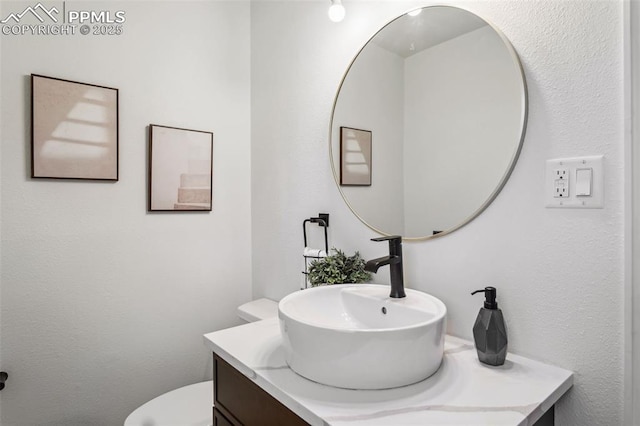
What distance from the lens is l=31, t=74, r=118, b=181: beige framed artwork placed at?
54.9 inches

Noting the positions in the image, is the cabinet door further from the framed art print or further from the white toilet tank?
the framed art print

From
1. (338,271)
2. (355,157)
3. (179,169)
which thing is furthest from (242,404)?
(179,169)

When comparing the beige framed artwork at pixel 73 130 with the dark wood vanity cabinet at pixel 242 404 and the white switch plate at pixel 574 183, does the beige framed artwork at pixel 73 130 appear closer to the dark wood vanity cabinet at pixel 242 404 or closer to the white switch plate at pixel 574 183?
the dark wood vanity cabinet at pixel 242 404

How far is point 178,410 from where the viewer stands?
1483mm

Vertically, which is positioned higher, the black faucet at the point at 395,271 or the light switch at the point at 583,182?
the light switch at the point at 583,182

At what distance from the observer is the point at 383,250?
1330 mm

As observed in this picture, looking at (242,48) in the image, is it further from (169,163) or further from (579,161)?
(579,161)

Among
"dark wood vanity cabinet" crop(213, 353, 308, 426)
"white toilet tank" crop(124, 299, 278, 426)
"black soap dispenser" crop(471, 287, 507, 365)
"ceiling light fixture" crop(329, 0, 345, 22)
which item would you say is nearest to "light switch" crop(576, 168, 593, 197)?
"black soap dispenser" crop(471, 287, 507, 365)

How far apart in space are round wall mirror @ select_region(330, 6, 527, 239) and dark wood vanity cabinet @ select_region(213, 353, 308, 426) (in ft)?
2.19

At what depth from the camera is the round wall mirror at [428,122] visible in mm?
1027

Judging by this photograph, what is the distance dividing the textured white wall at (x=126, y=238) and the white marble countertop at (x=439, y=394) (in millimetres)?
869

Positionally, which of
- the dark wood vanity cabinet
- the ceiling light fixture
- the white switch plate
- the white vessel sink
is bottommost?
the dark wood vanity cabinet

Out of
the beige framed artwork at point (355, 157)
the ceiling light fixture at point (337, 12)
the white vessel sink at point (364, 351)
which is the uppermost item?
the ceiling light fixture at point (337, 12)

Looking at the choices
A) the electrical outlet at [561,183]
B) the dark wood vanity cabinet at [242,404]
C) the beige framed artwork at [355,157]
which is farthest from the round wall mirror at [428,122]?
the dark wood vanity cabinet at [242,404]
